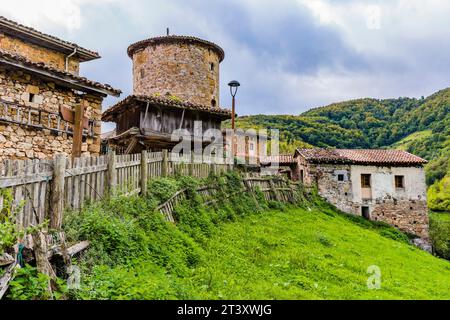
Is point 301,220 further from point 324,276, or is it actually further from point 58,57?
point 58,57

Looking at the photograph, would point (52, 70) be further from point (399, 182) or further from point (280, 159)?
point (399, 182)

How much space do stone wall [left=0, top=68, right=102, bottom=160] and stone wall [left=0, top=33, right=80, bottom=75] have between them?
259 centimetres

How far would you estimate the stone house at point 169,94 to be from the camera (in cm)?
1621

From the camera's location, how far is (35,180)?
4.85 meters

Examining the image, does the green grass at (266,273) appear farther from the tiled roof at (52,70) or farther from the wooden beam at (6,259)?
the tiled roof at (52,70)

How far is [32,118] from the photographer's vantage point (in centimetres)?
1084

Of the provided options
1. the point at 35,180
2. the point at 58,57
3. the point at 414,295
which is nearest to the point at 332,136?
the point at 58,57

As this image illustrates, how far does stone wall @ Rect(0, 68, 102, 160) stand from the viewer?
33.3 ft

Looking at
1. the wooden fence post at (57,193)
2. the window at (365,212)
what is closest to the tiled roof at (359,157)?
the window at (365,212)

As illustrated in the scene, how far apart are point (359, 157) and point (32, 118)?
2116cm

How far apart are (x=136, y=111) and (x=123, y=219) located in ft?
34.7

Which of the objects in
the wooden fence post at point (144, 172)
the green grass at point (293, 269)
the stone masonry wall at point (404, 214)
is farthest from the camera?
the stone masonry wall at point (404, 214)

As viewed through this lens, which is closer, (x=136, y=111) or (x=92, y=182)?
(x=92, y=182)

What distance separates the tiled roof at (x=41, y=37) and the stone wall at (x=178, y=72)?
21.2 feet
